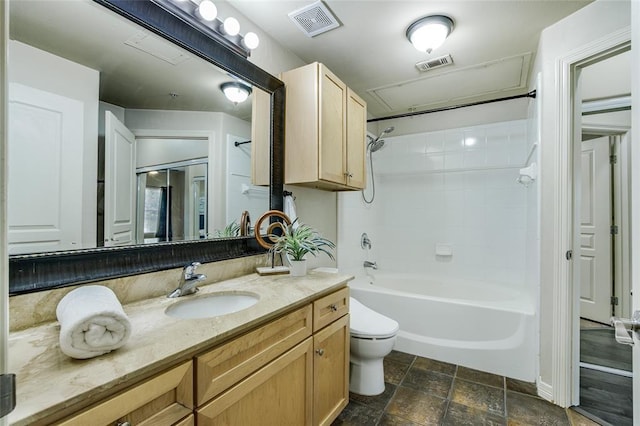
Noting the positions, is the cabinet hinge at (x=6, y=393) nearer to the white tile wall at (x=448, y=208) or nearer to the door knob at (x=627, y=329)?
the door knob at (x=627, y=329)

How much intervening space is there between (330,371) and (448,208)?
8.08 feet

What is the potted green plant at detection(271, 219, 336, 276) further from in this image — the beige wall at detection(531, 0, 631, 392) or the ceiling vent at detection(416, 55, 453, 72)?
the ceiling vent at detection(416, 55, 453, 72)

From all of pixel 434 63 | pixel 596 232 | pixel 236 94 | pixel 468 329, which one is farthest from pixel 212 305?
pixel 596 232

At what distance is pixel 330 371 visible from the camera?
1484mm

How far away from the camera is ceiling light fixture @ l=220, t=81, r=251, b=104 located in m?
1.65

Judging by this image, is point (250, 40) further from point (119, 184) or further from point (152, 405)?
point (152, 405)

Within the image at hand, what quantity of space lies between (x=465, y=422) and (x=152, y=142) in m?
Result: 2.19

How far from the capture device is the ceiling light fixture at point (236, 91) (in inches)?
64.8

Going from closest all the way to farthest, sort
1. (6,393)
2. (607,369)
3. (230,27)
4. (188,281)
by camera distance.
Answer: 1. (6,393)
2. (188,281)
3. (230,27)
4. (607,369)

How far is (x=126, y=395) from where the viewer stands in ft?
2.12

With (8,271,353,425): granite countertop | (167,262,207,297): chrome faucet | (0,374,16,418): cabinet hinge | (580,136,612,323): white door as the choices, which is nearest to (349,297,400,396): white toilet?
(8,271,353,425): granite countertop

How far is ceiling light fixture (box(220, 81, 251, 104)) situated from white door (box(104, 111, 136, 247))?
61 centimetres

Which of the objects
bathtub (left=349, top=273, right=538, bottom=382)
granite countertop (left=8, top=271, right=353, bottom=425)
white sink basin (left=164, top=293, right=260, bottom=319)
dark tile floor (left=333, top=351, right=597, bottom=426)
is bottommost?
dark tile floor (left=333, top=351, right=597, bottom=426)

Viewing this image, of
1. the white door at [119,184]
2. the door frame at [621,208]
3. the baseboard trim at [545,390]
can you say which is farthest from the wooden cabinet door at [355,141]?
the door frame at [621,208]
